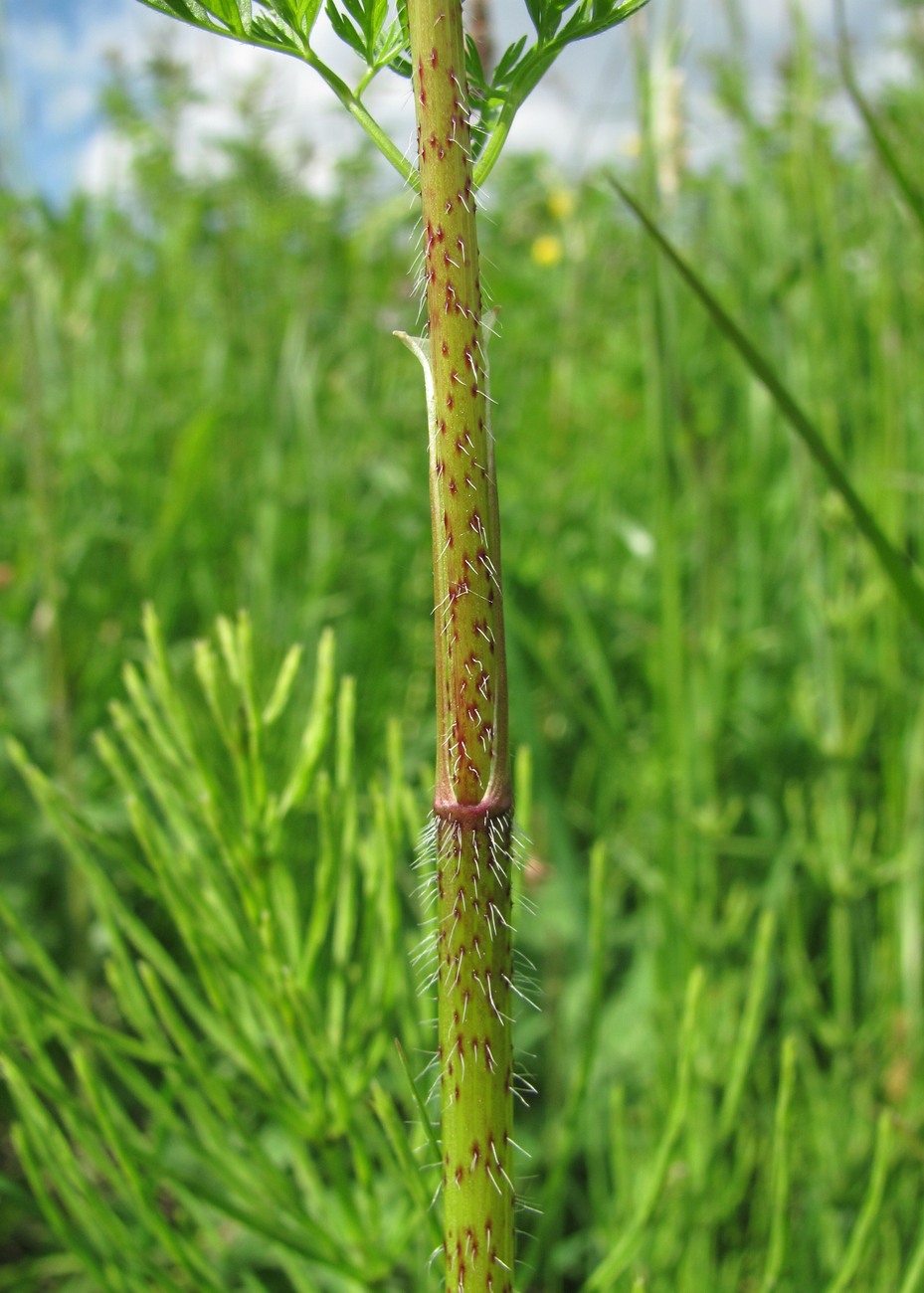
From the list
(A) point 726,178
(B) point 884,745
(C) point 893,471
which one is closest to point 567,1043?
(B) point 884,745

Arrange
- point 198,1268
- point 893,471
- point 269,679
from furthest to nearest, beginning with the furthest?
point 269,679, point 893,471, point 198,1268

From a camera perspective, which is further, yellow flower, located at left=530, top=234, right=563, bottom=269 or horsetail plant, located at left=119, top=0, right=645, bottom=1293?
yellow flower, located at left=530, top=234, right=563, bottom=269

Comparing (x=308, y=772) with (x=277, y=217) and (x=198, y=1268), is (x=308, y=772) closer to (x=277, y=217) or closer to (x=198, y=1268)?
(x=198, y=1268)

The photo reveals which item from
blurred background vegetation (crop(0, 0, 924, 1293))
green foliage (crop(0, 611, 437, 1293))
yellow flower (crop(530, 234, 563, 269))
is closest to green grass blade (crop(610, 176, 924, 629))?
blurred background vegetation (crop(0, 0, 924, 1293))

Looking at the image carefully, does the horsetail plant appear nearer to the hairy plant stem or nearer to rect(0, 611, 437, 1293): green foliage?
the hairy plant stem

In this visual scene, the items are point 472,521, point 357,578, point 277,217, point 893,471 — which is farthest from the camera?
point 277,217

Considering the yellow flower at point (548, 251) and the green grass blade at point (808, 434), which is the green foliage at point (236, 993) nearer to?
the green grass blade at point (808, 434)

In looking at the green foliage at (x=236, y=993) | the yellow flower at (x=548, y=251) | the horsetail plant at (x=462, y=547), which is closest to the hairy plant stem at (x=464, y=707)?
the horsetail plant at (x=462, y=547)

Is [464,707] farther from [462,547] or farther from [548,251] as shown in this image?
[548,251]
